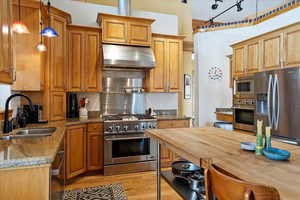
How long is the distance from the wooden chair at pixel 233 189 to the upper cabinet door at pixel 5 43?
5.26 feet

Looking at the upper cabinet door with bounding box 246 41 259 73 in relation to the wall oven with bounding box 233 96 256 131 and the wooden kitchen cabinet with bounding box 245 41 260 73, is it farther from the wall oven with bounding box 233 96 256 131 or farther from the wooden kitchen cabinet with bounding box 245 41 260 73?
the wall oven with bounding box 233 96 256 131

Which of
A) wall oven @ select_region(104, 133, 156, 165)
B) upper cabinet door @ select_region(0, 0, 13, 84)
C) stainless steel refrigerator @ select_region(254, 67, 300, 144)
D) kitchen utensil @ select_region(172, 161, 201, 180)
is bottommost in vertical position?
wall oven @ select_region(104, 133, 156, 165)

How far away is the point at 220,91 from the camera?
5551 millimetres

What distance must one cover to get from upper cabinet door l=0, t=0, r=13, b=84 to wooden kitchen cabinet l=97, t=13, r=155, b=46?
1983mm

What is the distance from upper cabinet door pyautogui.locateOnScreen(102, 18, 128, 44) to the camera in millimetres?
3553

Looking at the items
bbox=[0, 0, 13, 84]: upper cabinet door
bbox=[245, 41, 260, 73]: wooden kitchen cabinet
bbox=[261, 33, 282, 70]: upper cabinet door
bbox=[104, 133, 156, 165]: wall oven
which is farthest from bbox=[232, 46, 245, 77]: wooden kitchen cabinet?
bbox=[0, 0, 13, 84]: upper cabinet door

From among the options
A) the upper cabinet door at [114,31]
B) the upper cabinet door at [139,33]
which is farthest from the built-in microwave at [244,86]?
the upper cabinet door at [114,31]

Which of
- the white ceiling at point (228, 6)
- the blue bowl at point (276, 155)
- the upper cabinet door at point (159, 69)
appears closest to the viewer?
the blue bowl at point (276, 155)

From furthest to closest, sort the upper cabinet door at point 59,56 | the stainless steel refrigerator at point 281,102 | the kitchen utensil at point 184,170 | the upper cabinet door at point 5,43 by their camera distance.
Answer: the upper cabinet door at point 59,56 < the stainless steel refrigerator at point 281,102 < the kitchen utensil at point 184,170 < the upper cabinet door at point 5,43

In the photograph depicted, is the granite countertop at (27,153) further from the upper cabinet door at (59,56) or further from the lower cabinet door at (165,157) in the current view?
the lower cabinet door at (165,157)

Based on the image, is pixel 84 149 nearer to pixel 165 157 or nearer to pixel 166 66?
pixel 165 157

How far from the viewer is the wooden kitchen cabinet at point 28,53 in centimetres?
268

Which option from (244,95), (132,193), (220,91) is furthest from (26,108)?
(220,91)

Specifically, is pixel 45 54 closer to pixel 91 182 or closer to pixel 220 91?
pixel 91 182
